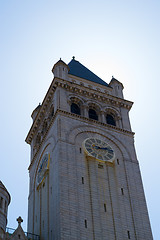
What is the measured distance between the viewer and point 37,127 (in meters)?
57.8

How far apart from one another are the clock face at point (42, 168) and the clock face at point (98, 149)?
489 cm

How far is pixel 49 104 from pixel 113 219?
63.6ft

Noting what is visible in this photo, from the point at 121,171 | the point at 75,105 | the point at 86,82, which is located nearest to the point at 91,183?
the point at 121,171

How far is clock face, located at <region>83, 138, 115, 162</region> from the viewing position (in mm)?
47069

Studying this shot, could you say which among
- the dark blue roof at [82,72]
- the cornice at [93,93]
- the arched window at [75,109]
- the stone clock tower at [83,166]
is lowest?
the stone clock tower at [83,166]

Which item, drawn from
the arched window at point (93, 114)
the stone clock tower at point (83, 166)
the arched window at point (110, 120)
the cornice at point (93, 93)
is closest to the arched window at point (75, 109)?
the stone clock tower at point (83, 166)

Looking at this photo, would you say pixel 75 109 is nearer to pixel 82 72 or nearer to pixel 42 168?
pixel 42 168

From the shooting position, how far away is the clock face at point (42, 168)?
48.2 meters

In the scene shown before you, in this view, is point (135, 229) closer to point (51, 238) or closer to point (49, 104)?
point (51, 238)

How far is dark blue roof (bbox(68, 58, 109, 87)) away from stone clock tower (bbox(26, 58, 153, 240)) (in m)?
0.54

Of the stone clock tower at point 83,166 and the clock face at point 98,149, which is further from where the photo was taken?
the clock face at point 98,149

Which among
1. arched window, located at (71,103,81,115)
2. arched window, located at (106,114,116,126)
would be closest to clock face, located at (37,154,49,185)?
arched window, located at (71,103,81,115)

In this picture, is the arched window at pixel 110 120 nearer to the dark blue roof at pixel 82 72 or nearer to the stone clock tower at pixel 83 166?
the stone clock tower at pixel 83 166

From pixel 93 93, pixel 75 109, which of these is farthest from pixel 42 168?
pixel 93 93
